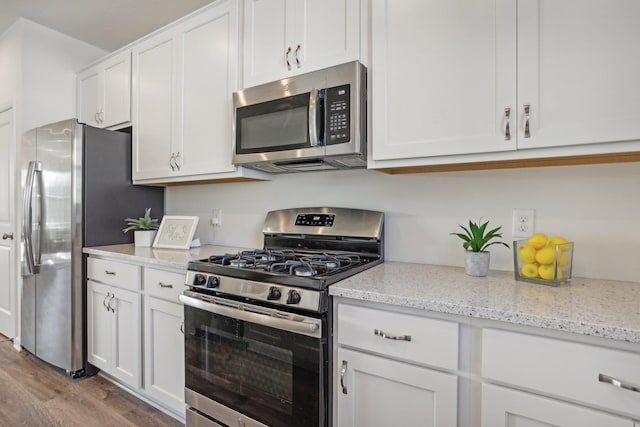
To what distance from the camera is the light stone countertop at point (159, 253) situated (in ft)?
5.82

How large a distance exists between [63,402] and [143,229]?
113 centimetres

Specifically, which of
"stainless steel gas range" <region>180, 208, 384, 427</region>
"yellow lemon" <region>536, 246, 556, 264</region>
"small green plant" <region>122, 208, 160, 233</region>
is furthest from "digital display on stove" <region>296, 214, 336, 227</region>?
"small green plant" <region>122, 208, 160, 233</region>

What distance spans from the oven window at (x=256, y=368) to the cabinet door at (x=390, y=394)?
88 mm

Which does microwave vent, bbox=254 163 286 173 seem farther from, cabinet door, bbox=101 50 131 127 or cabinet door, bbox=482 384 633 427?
cabinet door, bbox=482 384 633 427

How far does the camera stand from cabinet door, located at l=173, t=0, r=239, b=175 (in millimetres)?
1943

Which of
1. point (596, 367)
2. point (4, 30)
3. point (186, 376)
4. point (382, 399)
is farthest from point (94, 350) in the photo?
point (4, 30)

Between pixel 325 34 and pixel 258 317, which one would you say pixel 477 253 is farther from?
pixel 325 34

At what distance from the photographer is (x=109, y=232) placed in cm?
238

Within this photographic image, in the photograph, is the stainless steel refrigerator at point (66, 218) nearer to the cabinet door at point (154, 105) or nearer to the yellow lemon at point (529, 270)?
the cabinet door at point (154, 105)

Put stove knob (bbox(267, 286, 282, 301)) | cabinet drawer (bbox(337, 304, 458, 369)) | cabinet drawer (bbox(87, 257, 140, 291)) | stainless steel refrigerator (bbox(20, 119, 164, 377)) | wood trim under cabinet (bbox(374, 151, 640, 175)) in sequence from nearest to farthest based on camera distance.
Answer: cabinet drawer (bbox(337, 304, 458, 369)) < wood trim under cabinet (bbox(374, 151, 640, 175)) < stove knob (bbox(267, 286, 282, 301)) < cabinet drawer (bbox(87, 257, 140, 291)) < stainless steel refrigerator (bbox(20, 119, 164, 377))

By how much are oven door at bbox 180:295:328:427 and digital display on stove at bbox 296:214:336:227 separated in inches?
26.4

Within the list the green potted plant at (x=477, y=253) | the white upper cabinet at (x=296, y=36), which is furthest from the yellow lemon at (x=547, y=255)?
the white upper cabinet at (x=296, y=36)

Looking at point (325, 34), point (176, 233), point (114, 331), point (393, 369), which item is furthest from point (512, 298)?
point (114, 331)

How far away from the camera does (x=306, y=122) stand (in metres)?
1.61
